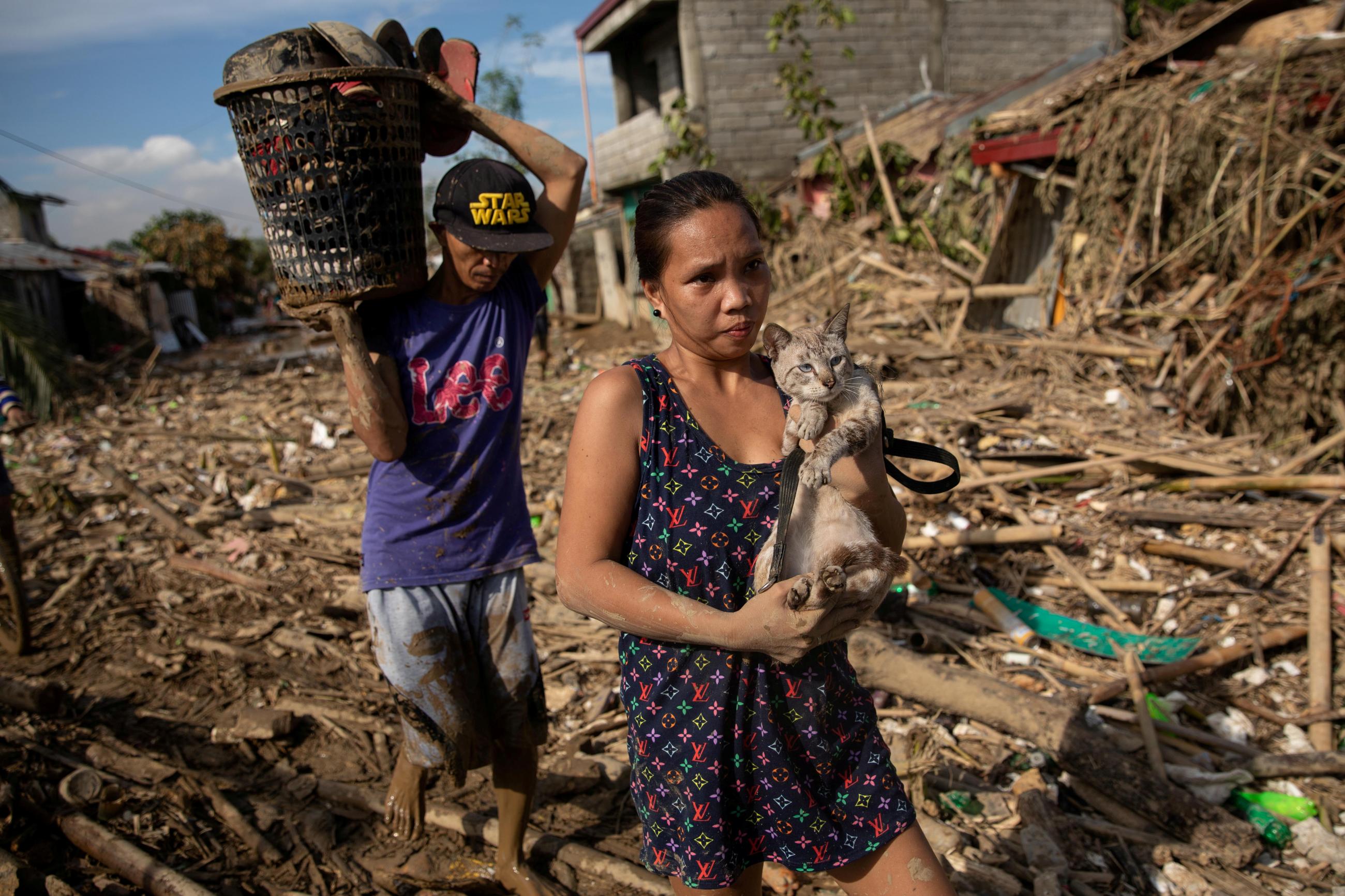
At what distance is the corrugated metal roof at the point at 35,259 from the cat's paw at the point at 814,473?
23.7 m

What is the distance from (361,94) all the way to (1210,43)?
36.8ft

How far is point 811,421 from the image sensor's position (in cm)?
177

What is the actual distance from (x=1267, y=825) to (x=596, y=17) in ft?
66.5

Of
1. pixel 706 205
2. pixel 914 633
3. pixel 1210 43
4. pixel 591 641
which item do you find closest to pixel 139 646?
pixel 591 641

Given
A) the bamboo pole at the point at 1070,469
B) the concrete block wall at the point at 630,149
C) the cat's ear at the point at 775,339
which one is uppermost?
the concrete block wall at the point at 630,149

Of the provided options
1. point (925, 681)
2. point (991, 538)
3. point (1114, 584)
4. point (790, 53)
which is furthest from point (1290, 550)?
point (790, 53)

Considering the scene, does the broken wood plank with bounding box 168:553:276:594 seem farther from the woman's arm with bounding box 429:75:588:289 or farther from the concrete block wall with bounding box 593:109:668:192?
the concrete block wall with bounding box 593:109:668:192

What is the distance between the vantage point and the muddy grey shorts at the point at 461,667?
288 cm

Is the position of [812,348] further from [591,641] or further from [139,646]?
[139,646]

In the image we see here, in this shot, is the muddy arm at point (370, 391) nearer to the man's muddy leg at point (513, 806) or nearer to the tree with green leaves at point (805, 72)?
the man's muddy leg at point (513, 806)

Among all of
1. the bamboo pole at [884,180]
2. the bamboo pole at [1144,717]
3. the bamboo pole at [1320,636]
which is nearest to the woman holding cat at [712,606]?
the bamboo pole at [1144,717]

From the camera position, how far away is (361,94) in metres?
2.35

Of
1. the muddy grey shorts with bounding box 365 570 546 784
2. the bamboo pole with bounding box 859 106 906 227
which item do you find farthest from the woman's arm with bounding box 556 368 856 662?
the bamboo pole with bounding box 859 106 906 227

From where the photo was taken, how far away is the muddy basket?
7.55 ft
